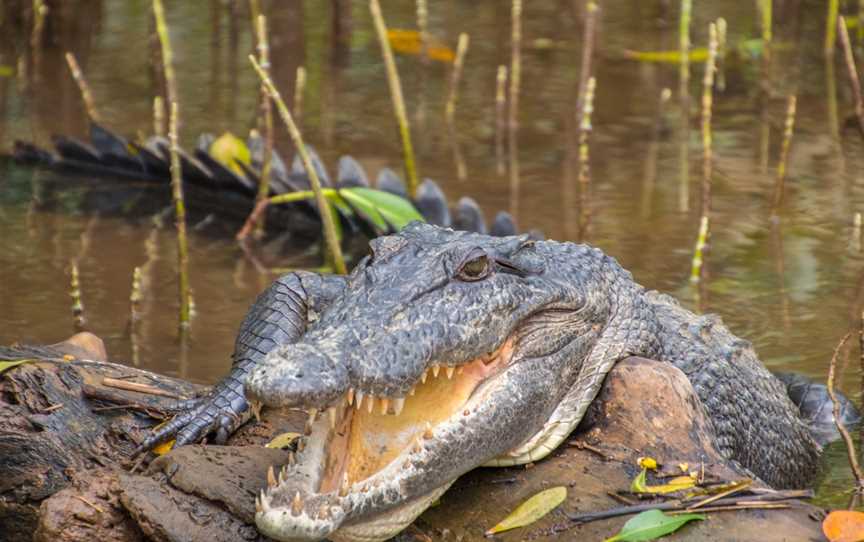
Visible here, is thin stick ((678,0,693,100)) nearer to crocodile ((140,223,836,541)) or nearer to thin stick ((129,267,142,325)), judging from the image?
thin stick ((129,267,142,325))

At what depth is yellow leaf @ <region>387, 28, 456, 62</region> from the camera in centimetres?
1019

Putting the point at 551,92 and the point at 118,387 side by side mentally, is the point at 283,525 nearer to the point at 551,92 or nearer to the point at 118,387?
the point at 118,387

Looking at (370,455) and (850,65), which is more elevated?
(850,65)

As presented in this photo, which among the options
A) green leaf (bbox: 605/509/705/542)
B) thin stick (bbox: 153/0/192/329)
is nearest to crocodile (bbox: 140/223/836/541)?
green leaf (bbox: 605/509/705/542)

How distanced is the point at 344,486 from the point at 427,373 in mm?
399

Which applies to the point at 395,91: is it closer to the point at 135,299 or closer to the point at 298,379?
the point at 135,299

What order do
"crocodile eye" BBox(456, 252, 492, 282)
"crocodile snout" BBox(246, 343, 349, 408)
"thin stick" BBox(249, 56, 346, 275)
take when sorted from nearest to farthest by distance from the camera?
"crocodile snout" BBox(246, 343, 349, 408)
"crocodile eye" BBox(456, 252, 492, 282)
"thin stick" BBox(249, 56, 346, 275)

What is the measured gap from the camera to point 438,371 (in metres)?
3.11

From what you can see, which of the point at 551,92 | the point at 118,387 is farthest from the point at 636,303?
the point at 551,92

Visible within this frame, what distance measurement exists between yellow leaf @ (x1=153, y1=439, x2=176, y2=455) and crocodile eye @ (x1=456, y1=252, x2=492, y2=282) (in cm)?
99

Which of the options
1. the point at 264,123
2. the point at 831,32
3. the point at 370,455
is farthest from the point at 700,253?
the point at 831,32

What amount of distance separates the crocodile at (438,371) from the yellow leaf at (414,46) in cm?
638

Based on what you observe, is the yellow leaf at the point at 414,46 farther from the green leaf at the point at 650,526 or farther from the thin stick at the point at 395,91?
the green leaf at the point at 650,526

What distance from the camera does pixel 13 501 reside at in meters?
3.43
